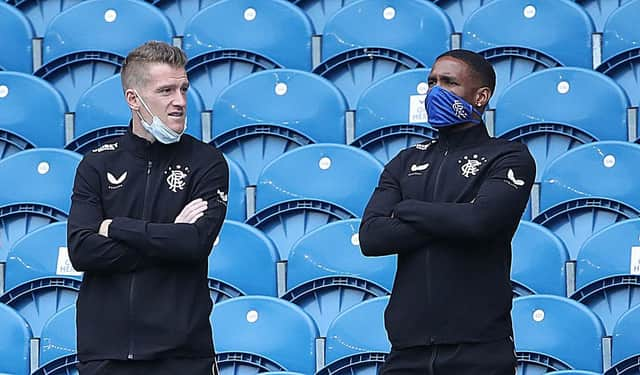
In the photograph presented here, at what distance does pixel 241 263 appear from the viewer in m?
4.68

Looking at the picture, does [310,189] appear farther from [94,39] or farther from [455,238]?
[455,238]

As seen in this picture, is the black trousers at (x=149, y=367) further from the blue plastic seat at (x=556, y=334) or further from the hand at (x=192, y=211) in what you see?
the blue plastic seat at (x=556, y=334)

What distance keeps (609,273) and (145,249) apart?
203 cm

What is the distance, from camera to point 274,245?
4.68 m

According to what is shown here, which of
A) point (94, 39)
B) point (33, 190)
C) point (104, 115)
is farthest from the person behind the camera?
point (94, 39)

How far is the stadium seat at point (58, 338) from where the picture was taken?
452 centimetres

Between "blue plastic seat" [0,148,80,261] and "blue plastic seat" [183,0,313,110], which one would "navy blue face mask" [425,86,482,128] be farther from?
"blue plastic seat" [183,0,313,110]

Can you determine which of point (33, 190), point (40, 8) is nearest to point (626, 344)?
point (33, 190)

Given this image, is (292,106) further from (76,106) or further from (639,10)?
(639,10)

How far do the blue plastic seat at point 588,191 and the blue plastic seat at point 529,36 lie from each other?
0.61 metres

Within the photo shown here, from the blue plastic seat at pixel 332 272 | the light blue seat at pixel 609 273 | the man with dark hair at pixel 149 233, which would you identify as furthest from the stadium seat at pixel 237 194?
the man with dark hair at pixel 149 233

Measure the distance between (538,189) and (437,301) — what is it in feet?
6.03

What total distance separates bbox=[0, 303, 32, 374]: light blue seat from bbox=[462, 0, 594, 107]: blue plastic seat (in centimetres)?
204

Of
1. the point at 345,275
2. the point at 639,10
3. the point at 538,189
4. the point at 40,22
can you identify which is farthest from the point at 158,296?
the point at 40,22
